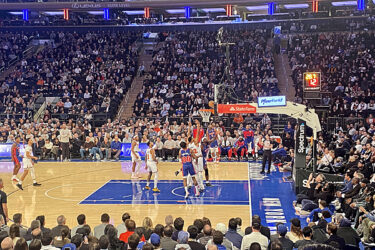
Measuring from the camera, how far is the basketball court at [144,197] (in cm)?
1495

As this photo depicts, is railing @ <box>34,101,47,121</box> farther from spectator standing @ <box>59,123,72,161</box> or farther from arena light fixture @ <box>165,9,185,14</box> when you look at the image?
arena light fixture @ <box>165,9,185,14</box>

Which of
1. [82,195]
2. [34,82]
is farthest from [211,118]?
[34,82]

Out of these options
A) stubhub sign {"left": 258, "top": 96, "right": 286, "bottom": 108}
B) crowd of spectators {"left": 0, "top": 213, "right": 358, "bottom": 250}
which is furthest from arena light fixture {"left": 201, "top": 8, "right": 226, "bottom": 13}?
crowd of spectators {"left": 0, "top": 213, "right": 358, "bottom": 250}

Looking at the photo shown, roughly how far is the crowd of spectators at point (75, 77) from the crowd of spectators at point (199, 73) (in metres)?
2.29

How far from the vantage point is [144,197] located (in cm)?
1733

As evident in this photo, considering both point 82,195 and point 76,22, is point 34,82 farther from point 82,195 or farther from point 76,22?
point 82,195

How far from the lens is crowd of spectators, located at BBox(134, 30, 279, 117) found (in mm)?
32094

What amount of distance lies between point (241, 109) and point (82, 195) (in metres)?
6.43

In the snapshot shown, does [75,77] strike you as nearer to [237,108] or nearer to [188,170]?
[237,108]

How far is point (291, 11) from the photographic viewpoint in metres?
41.6

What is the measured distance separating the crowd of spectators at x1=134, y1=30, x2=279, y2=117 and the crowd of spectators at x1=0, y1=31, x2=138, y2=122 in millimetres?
2290

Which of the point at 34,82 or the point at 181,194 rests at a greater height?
the point at 34,82

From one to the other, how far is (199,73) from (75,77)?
29.9 feet

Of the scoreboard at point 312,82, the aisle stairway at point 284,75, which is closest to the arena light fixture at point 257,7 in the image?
the aisle stairway at point 284,75
